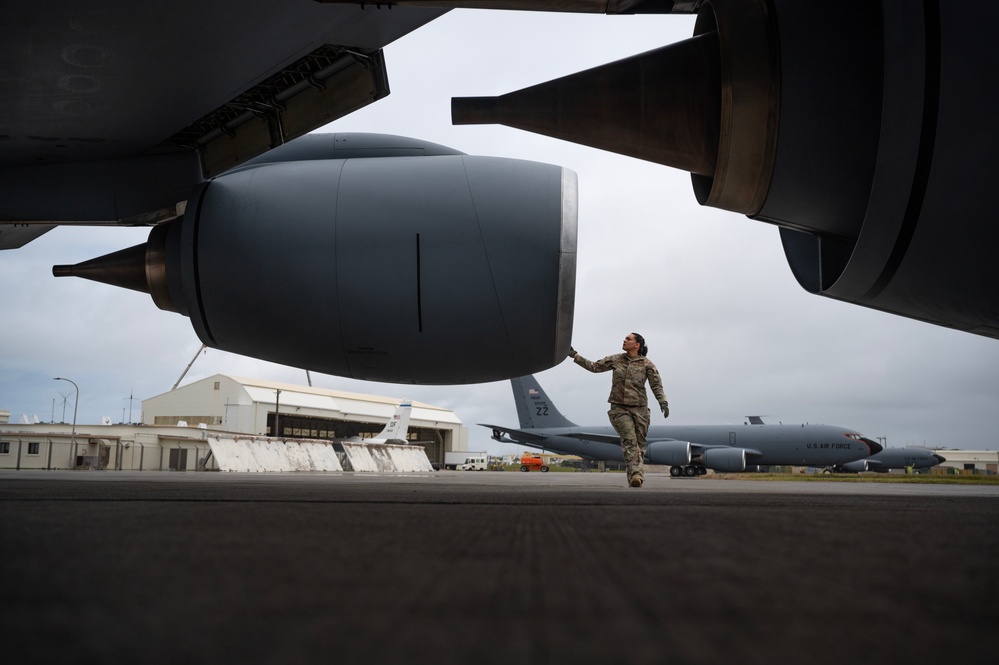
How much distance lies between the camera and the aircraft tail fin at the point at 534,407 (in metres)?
28.2

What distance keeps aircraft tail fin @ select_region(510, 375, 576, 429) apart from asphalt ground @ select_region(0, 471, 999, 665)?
27.2 meters

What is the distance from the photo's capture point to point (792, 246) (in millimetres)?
2902

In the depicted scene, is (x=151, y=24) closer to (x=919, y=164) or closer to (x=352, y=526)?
(x=352, y=526)

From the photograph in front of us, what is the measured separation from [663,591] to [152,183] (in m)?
4.02

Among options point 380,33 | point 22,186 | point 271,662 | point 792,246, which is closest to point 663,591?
point 271,662

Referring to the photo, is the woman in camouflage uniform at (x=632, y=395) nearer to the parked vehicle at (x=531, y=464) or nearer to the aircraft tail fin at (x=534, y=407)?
the aircraft tail fin at (x=534, y=407)

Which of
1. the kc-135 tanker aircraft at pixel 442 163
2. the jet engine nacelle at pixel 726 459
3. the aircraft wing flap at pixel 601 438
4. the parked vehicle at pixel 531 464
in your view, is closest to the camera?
the kc-135 tanker aircraft at pixel 442 163

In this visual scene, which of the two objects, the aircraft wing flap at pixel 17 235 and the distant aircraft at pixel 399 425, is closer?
the aircraft wing flap at pixel 17 235

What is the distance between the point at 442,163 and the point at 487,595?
10.7 feet

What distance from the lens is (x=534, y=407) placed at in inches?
1119

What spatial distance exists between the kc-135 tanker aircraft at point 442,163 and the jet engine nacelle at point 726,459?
18542 millimetres

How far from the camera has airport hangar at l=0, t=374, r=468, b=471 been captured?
25830mm

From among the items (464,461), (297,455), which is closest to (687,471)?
(297,455)

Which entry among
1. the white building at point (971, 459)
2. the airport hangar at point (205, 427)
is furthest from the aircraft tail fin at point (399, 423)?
the white building at point (971, 459)
